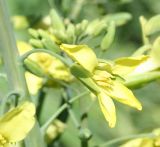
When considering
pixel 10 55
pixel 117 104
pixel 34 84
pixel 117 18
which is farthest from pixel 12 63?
pixel 117 104

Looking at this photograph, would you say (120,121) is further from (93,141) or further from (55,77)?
(55,77)

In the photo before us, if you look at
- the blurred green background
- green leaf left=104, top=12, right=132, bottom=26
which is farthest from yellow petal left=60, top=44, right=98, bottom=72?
the blurred green background

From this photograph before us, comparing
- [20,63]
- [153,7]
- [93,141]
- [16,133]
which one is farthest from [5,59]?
[153,7]

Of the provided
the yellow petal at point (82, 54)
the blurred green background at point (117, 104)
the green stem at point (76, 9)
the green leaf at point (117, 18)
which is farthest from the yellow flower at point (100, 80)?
the blurred green background at point (117, 104)

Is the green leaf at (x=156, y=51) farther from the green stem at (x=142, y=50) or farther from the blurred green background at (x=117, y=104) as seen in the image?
the blurred green background at (x=117, y=104)

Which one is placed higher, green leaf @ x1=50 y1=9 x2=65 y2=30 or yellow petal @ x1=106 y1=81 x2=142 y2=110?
green leaf @ x1=50 y1=9 x2=65 y2=30

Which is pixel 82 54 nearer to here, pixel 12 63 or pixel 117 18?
pixel 12 63

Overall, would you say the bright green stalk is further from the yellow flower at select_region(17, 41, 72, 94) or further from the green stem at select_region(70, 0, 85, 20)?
the green stem at select_region(70, 0, 85, 20)
